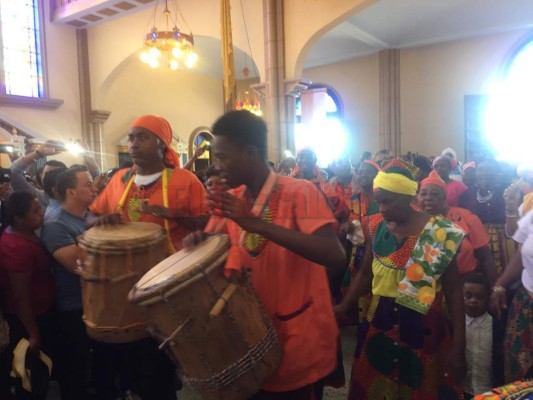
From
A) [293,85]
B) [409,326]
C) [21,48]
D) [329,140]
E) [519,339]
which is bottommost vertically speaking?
[519,339]

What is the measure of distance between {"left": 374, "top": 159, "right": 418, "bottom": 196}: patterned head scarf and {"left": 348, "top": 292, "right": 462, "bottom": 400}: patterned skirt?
0.56 m

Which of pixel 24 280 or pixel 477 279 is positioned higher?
pixel 24 280

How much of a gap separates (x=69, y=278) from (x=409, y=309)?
1.99 meters

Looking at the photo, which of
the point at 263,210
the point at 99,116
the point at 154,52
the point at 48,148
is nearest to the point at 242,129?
the point at 263,210

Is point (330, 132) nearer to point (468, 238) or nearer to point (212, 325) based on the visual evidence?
point (468, 238)

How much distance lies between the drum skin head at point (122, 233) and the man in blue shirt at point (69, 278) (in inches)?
23.2

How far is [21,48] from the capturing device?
12031 millimetres

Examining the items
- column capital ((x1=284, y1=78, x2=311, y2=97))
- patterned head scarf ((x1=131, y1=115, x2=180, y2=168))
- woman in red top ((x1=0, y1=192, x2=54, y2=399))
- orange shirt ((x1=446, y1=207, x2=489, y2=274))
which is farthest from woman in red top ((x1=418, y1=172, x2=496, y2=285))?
column capital ((x1=284, y1=78, x2=311, y2=97))

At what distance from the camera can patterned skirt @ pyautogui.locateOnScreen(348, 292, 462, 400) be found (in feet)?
7.25

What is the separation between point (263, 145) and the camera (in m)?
1.71

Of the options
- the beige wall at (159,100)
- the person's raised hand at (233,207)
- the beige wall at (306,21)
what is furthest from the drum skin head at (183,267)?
the beige wall at (159,100)

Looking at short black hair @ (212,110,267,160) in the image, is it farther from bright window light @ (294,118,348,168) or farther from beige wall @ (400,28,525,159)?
bright window light @ (294,118,348,168)

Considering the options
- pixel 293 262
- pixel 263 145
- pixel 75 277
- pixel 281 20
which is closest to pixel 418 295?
pixel 293 262

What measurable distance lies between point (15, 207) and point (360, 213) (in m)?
2.96
